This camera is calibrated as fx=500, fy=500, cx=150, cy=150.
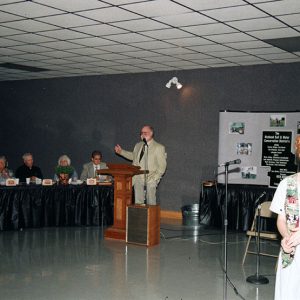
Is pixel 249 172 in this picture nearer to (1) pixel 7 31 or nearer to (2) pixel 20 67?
(1) pixel 7 31

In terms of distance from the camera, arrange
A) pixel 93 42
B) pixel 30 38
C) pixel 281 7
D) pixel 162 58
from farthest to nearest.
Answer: pixel 162 58
pixel 93 42
pixel 30 38
pixel 281 7

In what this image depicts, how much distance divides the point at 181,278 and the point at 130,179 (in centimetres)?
241

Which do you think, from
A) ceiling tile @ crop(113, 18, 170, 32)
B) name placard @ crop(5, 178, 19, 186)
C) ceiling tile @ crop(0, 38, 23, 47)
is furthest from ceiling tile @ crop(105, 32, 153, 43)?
name placard @ crop(5, 178, 19, 186)

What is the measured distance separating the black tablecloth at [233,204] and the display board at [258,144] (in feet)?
1.00

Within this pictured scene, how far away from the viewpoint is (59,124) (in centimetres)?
1151

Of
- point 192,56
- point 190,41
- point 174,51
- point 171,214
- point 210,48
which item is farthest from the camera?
point 171,214

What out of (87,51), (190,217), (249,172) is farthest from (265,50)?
(190,217)

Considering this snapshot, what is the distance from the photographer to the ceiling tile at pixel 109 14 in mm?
5391

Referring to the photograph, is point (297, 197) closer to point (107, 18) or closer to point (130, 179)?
point (107, 18)

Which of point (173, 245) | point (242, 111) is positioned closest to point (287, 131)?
point (242, 111)

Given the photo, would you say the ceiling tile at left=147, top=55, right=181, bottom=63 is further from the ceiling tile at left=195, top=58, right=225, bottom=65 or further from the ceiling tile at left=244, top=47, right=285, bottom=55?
the ceiling tile at left=244, top=47, right=285, bottom=55

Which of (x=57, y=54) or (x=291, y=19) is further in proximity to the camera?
(x=57, y=54)

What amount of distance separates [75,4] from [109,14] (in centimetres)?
47

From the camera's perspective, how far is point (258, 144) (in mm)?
8617
